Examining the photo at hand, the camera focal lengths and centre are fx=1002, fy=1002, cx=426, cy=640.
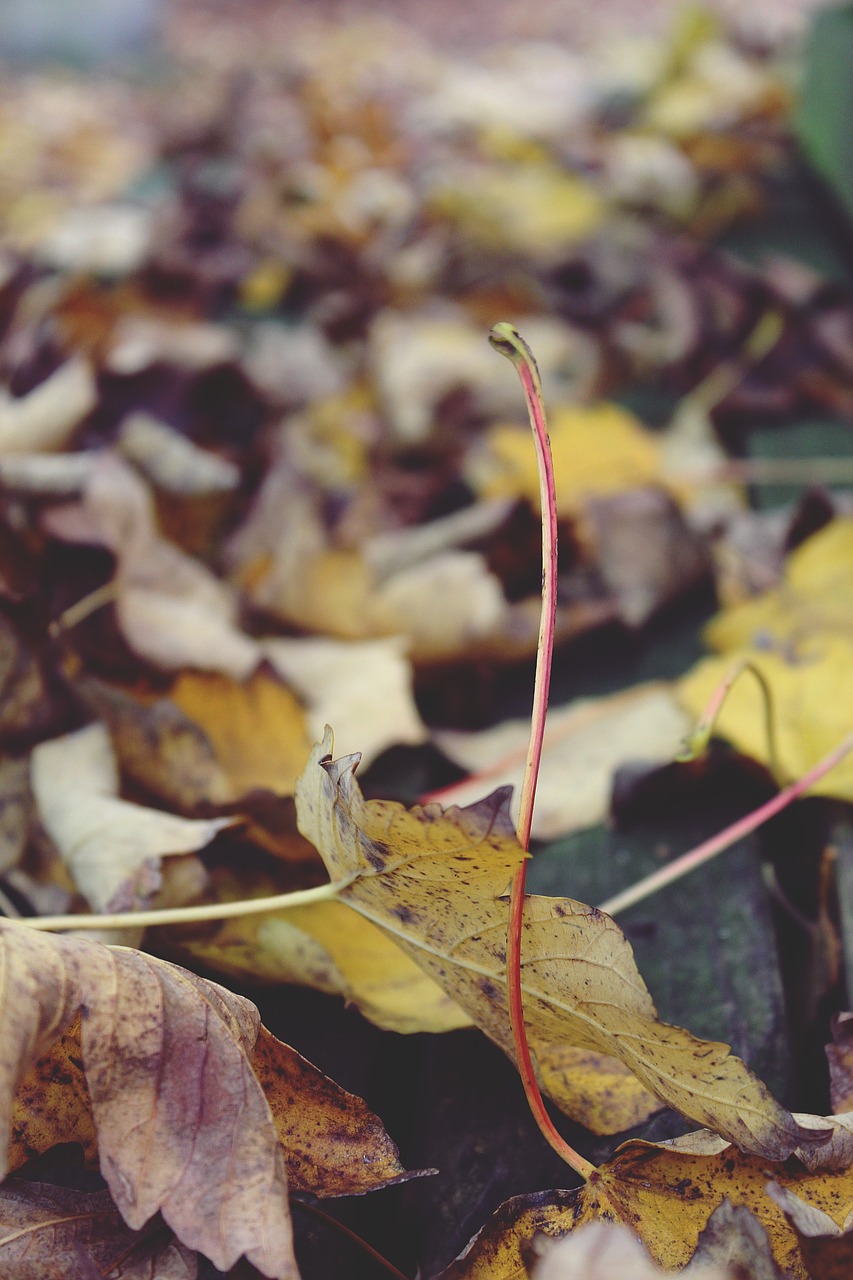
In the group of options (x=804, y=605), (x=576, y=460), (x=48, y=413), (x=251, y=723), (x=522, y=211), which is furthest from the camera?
(x=522, y=211)

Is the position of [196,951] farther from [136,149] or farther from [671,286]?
[136,149]

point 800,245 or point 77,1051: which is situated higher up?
point 800,245

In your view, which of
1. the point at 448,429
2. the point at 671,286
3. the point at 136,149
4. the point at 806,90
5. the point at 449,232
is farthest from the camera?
the point at 136,149

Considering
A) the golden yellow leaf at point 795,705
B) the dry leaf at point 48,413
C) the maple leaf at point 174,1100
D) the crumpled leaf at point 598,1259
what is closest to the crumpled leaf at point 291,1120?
the maple leaf at point 174,1100

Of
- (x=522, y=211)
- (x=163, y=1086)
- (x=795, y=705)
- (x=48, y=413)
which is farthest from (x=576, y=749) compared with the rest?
(x=522, y=211)

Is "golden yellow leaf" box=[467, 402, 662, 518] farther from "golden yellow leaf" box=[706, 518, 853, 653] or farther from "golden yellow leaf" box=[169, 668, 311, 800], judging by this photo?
"golden yellow leaf" box=[169, 668, 311, 800]

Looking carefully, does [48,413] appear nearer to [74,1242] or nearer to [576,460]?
[576,460]

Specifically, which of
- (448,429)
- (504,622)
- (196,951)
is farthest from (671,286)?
(196,951)

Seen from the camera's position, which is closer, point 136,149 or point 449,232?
point 449,232
